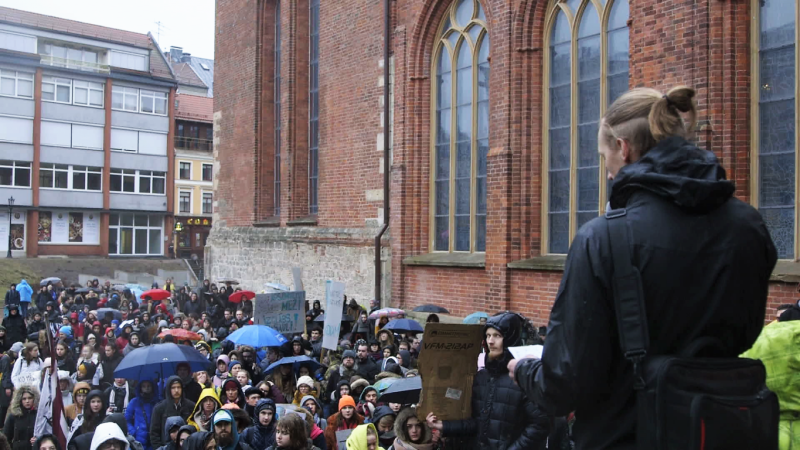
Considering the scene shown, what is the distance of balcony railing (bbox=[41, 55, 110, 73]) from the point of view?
4708 centimetres

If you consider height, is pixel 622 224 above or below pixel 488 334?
above

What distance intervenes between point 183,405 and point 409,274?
355 inches

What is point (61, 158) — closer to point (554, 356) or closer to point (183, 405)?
point (183, 405)

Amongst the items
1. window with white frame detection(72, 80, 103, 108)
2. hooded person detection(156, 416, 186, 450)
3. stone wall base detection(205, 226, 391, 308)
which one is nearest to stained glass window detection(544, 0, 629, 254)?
stone wall base detection(205, 226, 391, 308)

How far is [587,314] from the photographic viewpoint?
1.92m

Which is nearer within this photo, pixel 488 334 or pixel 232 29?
pixel 488 334

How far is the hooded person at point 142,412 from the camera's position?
341 inches

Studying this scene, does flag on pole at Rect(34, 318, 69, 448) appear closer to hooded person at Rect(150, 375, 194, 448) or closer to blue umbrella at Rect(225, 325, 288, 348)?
hooded person at Rect(150, 375, 194, 448)

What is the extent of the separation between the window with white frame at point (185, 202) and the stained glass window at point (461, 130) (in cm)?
4608

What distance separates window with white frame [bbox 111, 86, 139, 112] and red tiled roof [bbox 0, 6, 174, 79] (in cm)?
198

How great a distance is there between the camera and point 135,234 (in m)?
51.4

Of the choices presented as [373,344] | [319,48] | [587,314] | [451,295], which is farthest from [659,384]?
[319,48]

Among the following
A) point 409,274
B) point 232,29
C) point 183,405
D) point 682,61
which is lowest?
point 183,405

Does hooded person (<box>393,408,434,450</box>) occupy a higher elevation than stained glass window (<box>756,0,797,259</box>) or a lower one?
lower
